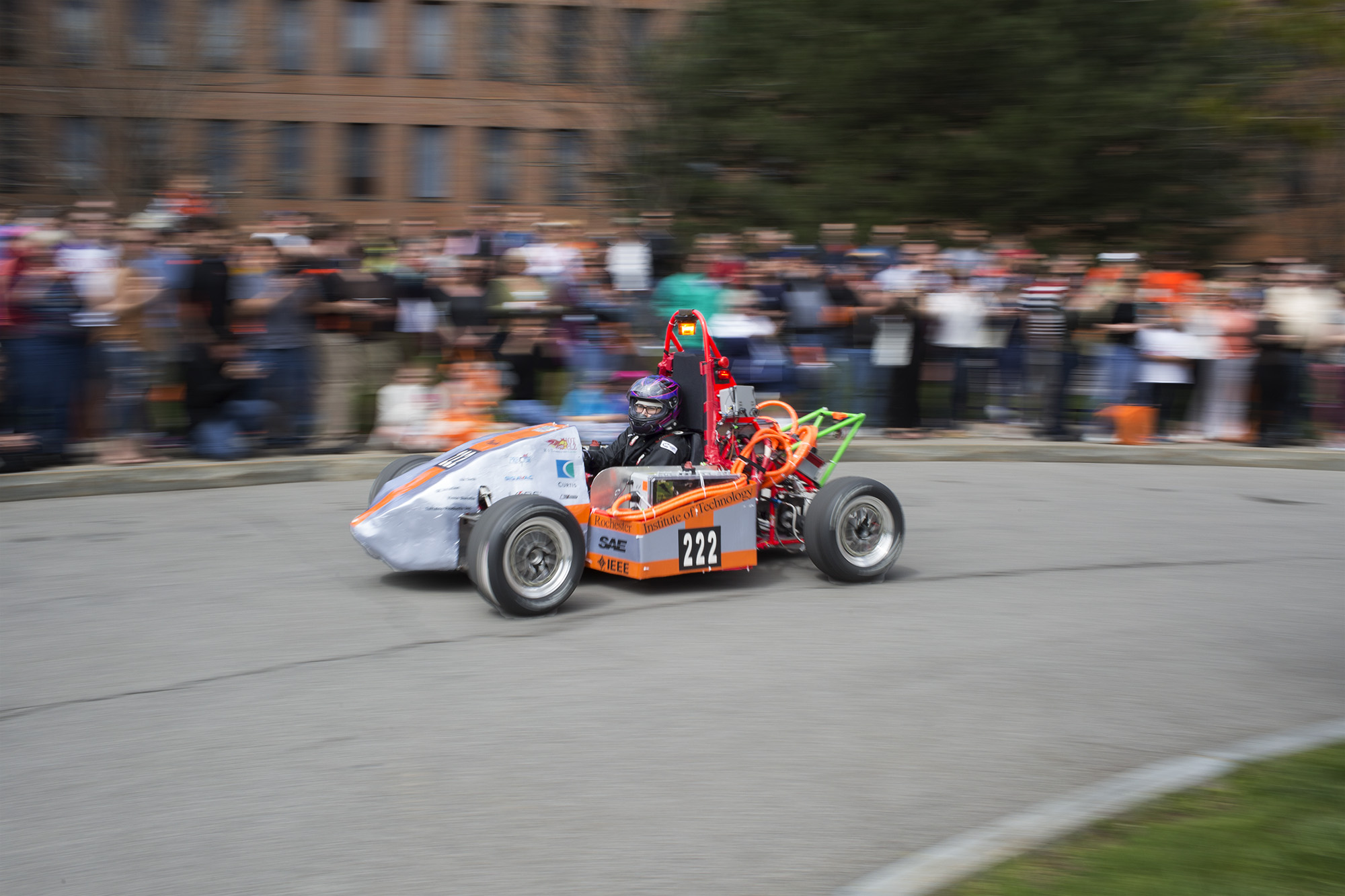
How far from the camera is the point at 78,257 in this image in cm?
1080

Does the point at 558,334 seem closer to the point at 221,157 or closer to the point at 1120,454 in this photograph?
the point at 1120,454

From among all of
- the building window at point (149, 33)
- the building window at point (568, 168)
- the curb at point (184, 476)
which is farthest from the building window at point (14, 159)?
the curb at point (184, 476)

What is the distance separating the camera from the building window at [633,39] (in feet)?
73.4

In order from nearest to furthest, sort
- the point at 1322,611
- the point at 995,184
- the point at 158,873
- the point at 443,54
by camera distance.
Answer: the point at 158,873 → the point at 1322,611 → the point at 995,184 → the point at 443,54

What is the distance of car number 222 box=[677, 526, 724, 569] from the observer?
24.2ft

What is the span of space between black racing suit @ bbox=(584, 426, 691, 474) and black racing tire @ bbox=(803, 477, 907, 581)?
33.7 inches

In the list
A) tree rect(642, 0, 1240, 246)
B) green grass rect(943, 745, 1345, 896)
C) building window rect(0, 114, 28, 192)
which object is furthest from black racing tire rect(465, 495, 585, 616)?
building window rect(0, 114, 28, 192)

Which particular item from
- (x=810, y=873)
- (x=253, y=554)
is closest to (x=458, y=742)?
(x=810, y=873)

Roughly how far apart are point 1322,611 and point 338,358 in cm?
791

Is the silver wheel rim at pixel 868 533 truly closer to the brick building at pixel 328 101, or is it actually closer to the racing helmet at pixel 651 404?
the racing helmet at pixel 651 404

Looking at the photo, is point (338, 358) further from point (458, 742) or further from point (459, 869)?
point (459, 869)

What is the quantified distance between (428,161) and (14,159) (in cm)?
1782

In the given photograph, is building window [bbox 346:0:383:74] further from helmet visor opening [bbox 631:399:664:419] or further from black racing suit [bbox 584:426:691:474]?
helmet visor opening [bbox 631:399:664:419]

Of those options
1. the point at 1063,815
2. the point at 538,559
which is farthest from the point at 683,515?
the point at 1063,815
